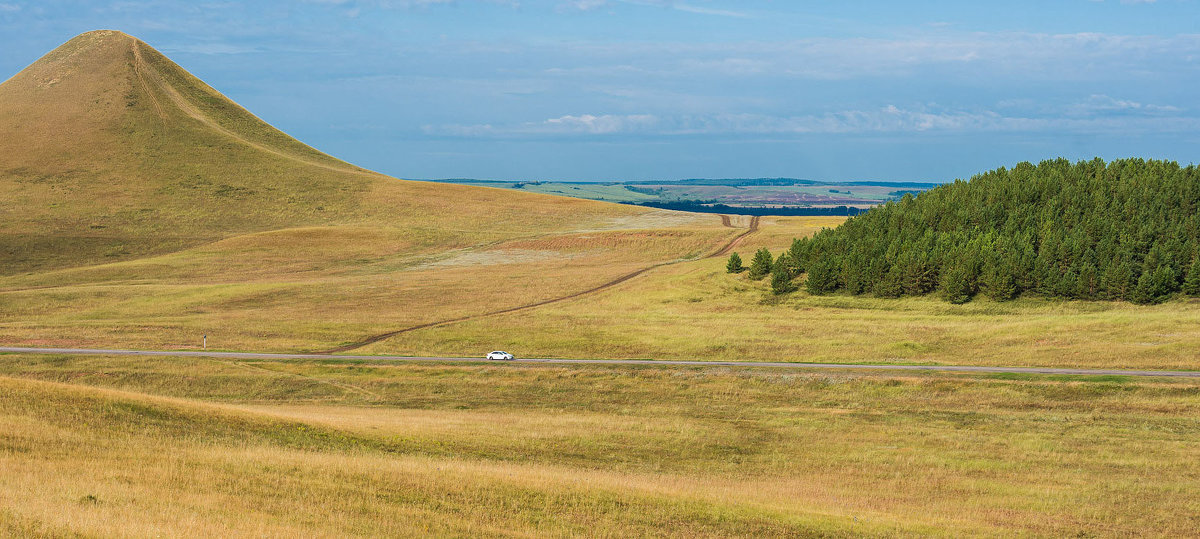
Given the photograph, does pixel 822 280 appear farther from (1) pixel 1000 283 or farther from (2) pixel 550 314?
(2) pixel 550 314

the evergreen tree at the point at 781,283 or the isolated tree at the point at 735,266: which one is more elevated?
the isolated tree at the point at 735,266

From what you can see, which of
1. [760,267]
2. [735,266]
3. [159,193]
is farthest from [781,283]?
[159,193]

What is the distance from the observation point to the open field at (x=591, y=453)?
2198cm

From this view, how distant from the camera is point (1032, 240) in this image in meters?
87.1

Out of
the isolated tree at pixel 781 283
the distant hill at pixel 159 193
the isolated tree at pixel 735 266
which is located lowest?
the isolated tree at pixel 781 283

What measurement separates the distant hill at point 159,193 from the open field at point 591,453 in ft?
278

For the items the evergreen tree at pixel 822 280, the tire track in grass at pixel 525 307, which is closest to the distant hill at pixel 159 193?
the tire track in grass at pixel 525 307

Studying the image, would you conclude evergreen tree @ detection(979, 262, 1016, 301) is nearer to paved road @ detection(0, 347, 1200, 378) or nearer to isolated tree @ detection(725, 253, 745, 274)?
paved road @ detection(0, 347, 1200, 378)

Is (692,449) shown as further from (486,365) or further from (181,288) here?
(181,288)

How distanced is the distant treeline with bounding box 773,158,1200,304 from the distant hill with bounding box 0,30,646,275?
70438 mm

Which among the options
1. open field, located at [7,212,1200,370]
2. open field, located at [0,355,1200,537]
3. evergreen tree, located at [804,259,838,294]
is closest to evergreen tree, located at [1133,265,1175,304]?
open field, located at [7,212,1200,370]

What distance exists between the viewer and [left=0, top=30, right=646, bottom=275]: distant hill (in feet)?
440

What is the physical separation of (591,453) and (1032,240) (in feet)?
219

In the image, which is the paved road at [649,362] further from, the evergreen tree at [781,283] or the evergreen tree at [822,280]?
the evergreen tree at [781,283]
